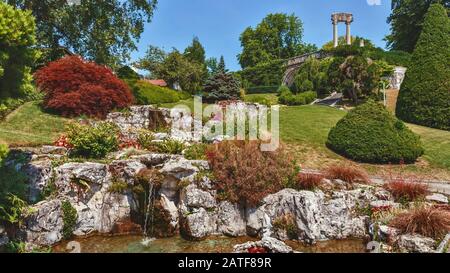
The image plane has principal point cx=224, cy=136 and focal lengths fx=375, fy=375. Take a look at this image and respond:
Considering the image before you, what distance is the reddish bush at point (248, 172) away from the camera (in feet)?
35.1

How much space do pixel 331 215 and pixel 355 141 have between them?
266 inches

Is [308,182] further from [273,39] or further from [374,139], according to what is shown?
[273,39]

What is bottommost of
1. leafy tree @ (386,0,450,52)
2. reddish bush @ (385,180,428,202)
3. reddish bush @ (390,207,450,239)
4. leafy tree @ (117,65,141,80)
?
reddish bush @ (390,207,450,239)

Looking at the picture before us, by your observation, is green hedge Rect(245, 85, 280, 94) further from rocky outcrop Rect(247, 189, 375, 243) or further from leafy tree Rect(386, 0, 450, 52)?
rocky outcrop Rect(247, 189, 375, 243)

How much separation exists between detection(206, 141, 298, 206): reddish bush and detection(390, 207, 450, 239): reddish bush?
335 cm

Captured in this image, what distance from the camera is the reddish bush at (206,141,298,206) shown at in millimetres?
10688

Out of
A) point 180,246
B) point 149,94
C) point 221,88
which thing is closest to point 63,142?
point 180,246

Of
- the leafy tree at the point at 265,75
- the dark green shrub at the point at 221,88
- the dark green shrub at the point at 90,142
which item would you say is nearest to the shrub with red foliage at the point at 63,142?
the dark green shrub at the point at 90,142

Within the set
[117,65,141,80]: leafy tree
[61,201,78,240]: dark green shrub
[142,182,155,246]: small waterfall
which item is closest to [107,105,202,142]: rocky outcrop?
[142,182,155,246]: small waterfall

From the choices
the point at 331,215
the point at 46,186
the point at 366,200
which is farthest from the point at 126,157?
the point at 366,200

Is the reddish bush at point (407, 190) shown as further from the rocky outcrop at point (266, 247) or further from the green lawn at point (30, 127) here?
the green lawn at point (30, 127)

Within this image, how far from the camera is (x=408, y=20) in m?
45.1
